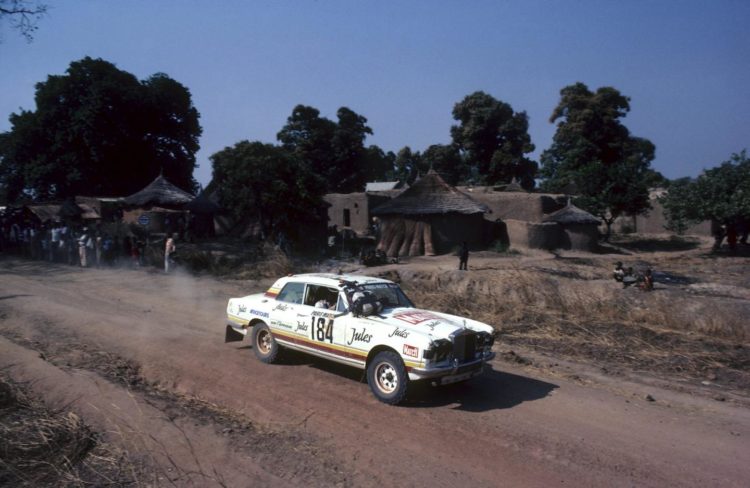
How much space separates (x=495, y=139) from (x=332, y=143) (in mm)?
18852

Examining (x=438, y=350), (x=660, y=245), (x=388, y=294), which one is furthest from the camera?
(x=660, y=245)

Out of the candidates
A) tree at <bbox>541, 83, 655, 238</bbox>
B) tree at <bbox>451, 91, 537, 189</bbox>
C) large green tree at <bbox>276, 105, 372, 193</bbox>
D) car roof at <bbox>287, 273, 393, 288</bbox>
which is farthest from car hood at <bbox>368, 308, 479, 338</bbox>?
large green tree at <bbox>276, 105, 372, 193</bbox>

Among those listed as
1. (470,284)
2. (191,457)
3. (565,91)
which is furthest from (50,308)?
(565,91)

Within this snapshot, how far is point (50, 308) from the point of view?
13.9m

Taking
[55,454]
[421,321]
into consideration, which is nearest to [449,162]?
[421,321]

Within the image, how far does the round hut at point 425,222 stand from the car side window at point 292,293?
2150 cm

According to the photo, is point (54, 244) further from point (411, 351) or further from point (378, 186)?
point (378, 186)

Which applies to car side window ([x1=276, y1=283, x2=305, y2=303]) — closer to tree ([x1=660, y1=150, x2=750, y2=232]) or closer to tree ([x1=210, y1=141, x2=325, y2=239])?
tree ([x1=210, y1=141, x2=325, y2=239])

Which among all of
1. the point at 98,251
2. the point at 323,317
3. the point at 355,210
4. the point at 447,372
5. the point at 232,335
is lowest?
the point at 232,335

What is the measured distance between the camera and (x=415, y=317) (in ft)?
26.8

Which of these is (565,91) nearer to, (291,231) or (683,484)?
(291,231)

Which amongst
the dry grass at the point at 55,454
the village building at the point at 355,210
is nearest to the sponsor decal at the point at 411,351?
the dry grass at the point at 55,454

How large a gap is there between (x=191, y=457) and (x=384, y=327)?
3109 millimetres

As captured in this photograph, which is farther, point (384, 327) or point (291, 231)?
point (291, 231)
